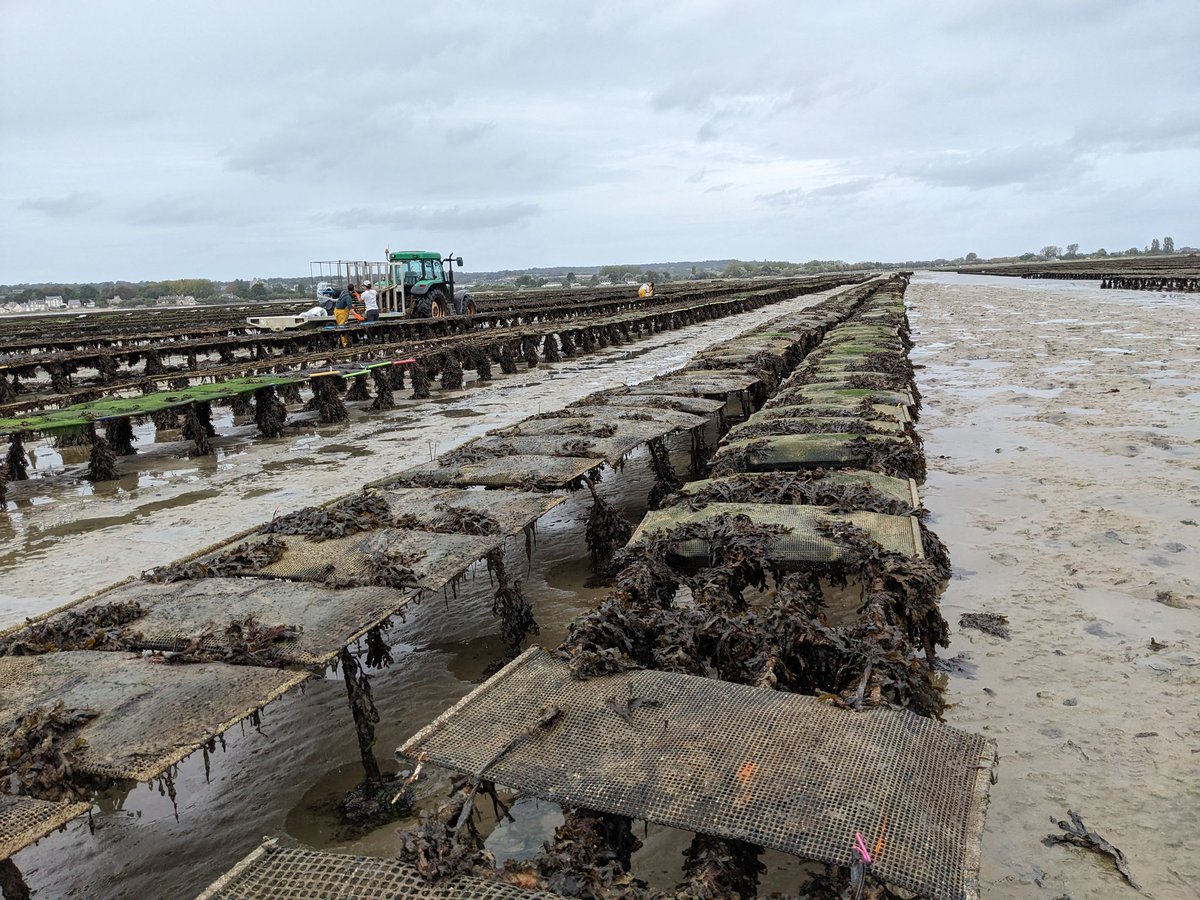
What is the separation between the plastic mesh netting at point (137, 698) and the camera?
3188 millimetres

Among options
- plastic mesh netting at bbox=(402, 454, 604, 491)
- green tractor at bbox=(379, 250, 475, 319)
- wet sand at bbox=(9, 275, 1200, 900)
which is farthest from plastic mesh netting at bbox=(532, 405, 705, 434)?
green tractor at bbox=(379, 250, 475, 319)

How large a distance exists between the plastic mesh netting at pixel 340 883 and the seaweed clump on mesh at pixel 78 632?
2.17 meters

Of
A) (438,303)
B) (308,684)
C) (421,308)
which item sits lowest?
(308,684)

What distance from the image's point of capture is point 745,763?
2.91 meters

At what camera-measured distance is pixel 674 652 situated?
3.87 metres

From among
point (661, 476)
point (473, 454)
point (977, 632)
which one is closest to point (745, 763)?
point (977, 632)

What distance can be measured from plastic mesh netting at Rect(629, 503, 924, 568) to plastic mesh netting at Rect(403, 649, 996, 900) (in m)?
1.82

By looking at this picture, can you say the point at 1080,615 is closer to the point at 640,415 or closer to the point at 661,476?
the point at 661,476

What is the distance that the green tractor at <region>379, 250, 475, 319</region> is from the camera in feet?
99.0

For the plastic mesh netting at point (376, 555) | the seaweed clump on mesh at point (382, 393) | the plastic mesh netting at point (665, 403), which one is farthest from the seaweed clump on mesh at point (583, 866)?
the seaweed clump on mesh at point (382, 393)

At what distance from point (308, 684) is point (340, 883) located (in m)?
3.16

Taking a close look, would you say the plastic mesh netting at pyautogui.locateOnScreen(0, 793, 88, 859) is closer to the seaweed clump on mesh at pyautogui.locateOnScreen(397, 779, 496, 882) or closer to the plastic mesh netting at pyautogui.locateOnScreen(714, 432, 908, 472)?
the seaweed clump on mesh at pyautogui.locateOnScreen(397, 779, 496, 882)

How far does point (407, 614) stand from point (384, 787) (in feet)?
7.69

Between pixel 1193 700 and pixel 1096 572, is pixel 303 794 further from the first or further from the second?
pixel 1096 572
